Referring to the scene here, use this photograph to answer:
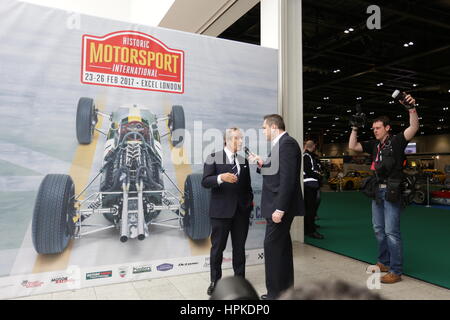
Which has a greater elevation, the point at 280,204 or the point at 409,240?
the point at 280,204

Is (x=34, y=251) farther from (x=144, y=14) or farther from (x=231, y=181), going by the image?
(x=144, y=14)

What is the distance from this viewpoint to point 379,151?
3.12 metres

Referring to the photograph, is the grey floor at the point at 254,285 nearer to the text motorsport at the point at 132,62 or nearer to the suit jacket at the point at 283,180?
the suit jacket at the point at 283,180

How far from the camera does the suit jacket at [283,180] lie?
7.82ft

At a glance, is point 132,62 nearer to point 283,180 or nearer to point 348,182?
point 283,180

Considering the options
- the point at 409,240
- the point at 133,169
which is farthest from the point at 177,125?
the point at 409,240

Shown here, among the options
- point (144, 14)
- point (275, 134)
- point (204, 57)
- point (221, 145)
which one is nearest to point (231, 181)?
point (275, 134)

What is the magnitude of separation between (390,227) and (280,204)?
125 centimetres

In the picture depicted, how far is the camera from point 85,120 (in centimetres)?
286

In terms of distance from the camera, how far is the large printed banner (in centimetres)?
265

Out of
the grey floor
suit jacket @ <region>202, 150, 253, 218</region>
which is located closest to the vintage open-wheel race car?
the grey floor

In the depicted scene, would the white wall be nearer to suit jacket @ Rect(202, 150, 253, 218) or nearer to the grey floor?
suit jacket @ Rect(202, 150, 253, 218)

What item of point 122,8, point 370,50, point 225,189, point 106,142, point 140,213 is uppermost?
point 370,50

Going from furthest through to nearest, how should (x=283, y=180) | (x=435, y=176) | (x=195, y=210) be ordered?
1. (x=435, y=176)
2. (x=195, y=210)
3. (x=283, y=180)
